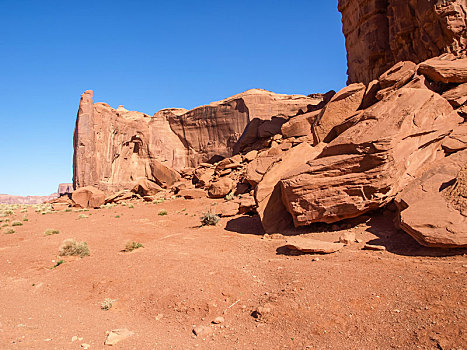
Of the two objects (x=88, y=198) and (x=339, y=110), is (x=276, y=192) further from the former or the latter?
(x=88, y=198)

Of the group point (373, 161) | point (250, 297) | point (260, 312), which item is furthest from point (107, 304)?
point (373, 161)

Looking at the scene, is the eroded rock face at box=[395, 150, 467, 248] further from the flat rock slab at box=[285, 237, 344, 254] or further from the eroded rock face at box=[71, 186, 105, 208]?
the eroded rock face at box=[71, 186, 105, 208]

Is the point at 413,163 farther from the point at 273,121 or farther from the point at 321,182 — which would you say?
the point at 273,121

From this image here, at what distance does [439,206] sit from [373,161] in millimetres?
2227

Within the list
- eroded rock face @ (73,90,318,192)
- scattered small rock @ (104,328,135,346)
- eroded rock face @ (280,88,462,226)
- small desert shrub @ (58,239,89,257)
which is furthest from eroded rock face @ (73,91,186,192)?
scattered small rock @ (104,328,135,346)

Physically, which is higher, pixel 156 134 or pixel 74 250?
pixel 156 134

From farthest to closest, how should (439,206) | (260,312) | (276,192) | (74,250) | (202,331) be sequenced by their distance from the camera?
(276,192) < (74,250) < (439,206) < (260,312) < (202,331)

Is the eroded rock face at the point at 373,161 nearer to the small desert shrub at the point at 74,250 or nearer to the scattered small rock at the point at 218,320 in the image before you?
the scattered small rock at the point at 218,320

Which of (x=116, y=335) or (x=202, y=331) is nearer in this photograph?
(x=116, y=335)

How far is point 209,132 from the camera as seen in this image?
41.7 metres

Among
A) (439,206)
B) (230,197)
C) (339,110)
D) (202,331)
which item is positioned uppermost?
(339,110)

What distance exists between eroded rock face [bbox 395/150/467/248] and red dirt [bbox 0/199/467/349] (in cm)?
35

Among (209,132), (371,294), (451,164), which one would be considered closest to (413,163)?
(451,164)

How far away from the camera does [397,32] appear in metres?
17.3
